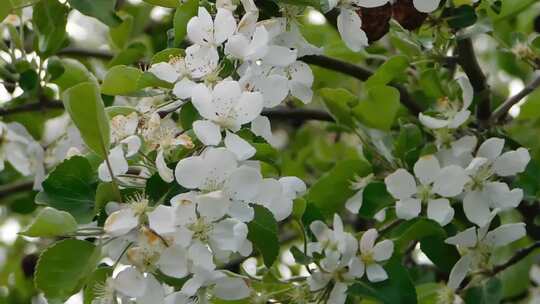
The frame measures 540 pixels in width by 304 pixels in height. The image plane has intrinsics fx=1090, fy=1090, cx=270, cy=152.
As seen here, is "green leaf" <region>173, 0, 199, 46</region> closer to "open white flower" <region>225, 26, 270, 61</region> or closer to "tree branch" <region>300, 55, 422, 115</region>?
"open white flower" <region>225, 26, 270, 61</region>

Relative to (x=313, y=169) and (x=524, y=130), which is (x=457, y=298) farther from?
(x=313, y=169)

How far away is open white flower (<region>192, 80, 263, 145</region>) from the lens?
1.40m

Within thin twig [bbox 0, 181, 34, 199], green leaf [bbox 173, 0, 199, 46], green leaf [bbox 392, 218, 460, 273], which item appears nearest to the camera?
green leaf [bbox 173, 0, 199, 46]

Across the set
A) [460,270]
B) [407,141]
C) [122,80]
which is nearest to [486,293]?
[460,270]

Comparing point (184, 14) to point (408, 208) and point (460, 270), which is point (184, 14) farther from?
point (460, 270)

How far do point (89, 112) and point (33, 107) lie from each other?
2.74 feet

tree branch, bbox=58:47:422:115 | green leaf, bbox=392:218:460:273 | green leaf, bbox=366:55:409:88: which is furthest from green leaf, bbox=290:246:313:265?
tree branch, bbox=58:47:422:115

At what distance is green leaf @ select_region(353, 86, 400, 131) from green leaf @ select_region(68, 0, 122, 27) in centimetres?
44

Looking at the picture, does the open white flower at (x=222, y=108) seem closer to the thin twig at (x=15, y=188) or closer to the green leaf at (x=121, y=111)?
the green leaf at (x=121, y=111)

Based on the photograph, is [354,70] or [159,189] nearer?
[159,189]

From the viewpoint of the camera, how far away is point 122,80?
1.55 meters

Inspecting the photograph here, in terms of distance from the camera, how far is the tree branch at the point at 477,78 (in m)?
1.95

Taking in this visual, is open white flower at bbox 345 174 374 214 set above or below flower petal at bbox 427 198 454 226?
below

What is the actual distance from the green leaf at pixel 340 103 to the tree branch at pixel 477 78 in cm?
23
